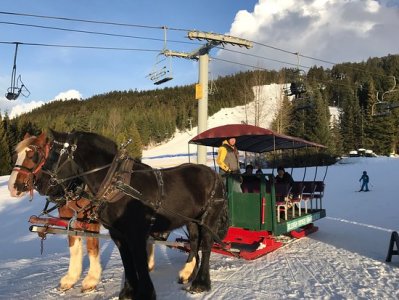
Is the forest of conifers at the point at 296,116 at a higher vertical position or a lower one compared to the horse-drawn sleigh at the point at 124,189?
higher

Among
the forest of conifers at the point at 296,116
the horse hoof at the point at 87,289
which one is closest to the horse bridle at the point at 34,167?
the forest of conifers at the point at 296,116

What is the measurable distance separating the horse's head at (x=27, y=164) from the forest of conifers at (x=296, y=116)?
286 millimetres

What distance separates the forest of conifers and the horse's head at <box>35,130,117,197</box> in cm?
36

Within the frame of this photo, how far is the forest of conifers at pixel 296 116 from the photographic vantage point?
1173 inches

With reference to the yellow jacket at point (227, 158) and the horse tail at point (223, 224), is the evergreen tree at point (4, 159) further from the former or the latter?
the horse tail at point (223, 224)

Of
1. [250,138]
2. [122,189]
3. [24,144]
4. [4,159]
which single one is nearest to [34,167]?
[24,144]

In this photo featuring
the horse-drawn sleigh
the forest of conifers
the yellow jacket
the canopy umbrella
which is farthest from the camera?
the forest of conifers

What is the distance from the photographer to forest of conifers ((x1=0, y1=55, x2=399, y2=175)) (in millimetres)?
29806

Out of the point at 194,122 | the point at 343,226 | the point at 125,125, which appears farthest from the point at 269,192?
the point at 194,122

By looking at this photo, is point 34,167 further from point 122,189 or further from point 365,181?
point 365,181

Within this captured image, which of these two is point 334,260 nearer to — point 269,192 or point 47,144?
point 269,192

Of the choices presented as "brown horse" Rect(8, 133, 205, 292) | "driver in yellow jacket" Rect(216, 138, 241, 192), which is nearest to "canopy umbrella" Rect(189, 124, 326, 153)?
"driver in yellow jacket" Rect(216, 138, 241, 192)

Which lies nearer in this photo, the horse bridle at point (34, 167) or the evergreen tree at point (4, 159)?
the horse bridle at point (34, 167)

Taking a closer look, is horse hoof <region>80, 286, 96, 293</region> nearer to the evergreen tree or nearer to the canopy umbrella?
the canopy umbrella
